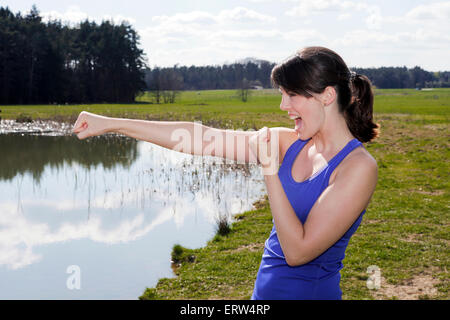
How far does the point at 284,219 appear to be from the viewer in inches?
68.4

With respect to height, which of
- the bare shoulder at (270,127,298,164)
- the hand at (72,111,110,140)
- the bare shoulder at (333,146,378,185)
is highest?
the hand at (72,111,110,140)

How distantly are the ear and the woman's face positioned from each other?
0.03 metres

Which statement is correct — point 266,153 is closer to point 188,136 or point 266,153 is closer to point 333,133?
point 333,133

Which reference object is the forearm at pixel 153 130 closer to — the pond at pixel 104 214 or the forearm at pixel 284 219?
the forearm at pixel 284 219

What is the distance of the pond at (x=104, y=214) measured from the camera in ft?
23.0

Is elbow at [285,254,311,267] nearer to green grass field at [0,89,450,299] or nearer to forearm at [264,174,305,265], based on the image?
forearm at [264,174,305,265]

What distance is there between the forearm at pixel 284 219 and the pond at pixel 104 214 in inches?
197

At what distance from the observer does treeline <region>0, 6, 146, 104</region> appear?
168ft

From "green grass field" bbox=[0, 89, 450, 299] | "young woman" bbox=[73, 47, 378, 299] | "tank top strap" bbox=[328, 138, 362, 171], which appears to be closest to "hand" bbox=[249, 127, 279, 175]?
"young woman" bbox=[73, 47, 378, 299]

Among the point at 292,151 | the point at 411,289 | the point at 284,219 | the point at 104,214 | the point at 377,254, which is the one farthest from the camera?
the point at 104,214

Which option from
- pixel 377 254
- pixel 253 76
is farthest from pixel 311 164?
pixel 253 76

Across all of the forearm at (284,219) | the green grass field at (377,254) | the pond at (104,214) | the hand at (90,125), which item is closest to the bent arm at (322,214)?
the forearm at (284,219)

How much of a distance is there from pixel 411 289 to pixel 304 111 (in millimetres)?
4691
